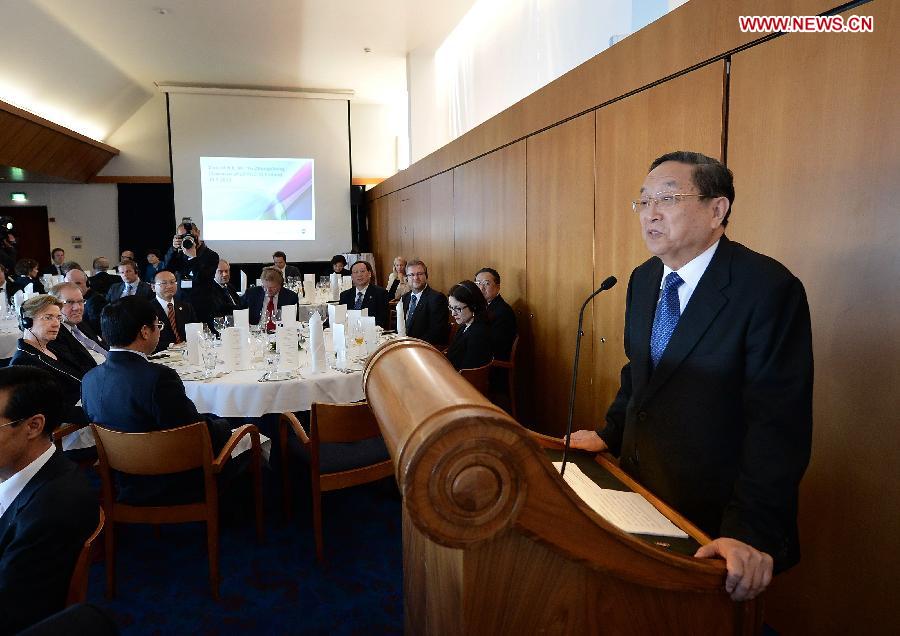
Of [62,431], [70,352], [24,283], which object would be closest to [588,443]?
[62,431]

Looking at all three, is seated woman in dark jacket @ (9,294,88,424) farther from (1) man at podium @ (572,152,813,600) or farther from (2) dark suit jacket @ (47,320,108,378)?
(1) man at podium @ (572,152,813,600)

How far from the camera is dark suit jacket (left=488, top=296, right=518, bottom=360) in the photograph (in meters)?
4.45

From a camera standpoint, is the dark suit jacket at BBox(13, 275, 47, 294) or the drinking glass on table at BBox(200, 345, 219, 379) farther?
the dark suit jacket at BBox(13, 275, 47, 294)

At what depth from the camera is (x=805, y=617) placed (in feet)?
6.88

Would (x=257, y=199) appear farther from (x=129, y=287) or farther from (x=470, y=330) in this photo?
(x=470, y=330)

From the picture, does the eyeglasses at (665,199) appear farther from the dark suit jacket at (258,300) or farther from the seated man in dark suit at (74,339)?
the dark suit jacket at (258,300)

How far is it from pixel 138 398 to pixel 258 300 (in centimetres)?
432

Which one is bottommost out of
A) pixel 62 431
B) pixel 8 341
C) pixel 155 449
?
pixel 62 431

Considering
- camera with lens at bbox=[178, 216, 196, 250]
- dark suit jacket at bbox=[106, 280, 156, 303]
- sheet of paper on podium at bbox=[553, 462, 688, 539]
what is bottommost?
sheet of paper on podium at bbox=[553, 462, 688, 539]

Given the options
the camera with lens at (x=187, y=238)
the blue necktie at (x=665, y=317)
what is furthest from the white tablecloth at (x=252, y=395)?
the camera with lens at (x=187, y=238)

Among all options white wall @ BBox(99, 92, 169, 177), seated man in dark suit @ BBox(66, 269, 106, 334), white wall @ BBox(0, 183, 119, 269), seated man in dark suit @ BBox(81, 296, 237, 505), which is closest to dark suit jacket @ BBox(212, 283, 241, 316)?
seated man in dark suit @ BBox(66, 269, 106, 334)

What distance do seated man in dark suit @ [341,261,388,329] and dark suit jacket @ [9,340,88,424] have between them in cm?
319

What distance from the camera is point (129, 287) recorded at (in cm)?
623

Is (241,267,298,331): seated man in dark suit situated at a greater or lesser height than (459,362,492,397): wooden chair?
greater
